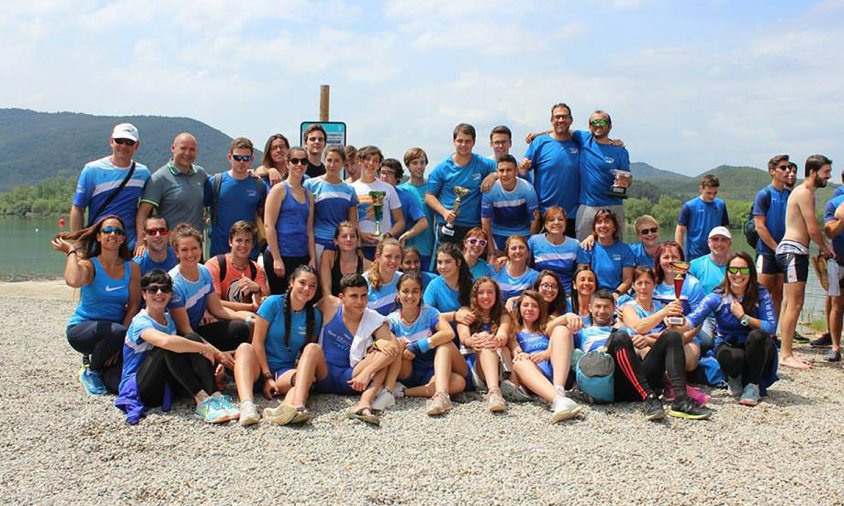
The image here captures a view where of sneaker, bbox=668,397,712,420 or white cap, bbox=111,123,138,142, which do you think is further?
white cap, bbox=111,123,138,142

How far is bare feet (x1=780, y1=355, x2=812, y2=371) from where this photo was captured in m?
7.50

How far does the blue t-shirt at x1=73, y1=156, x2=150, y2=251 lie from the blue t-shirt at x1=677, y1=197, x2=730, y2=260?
6465mm

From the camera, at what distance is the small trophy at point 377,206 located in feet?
25.2

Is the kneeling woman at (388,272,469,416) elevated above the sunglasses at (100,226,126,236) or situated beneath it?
situated beneath

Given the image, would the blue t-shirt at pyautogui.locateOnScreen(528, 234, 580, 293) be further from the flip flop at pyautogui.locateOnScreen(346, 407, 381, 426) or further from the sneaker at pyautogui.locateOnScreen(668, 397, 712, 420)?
the flip flop at pyautogui.locateOnScreen(346, 407, 381, 426)

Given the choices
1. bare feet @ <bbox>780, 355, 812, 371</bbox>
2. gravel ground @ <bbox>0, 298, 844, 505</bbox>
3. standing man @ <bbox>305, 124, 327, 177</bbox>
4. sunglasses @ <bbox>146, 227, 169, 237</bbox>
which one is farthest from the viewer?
standing man @ <bbox>305, 124, 327, 177</bbox>

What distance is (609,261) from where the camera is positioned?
276 inches

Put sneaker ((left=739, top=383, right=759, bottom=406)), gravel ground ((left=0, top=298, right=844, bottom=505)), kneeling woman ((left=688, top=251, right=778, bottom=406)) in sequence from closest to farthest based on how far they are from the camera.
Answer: gravel ground ((left=0, top=298, right=844, bottom=505))
sneaker ((left=739, top=383, right=759, bottom=406))
kneeling woman ((left=688, top=251, right=778, bottom=406))

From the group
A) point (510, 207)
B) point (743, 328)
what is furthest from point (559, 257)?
point (743, 328)

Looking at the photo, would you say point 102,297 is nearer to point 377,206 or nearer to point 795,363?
point 377,206

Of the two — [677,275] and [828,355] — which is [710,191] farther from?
[677,275]

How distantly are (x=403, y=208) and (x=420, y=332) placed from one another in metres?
2.33

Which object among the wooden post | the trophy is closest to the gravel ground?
the trophy

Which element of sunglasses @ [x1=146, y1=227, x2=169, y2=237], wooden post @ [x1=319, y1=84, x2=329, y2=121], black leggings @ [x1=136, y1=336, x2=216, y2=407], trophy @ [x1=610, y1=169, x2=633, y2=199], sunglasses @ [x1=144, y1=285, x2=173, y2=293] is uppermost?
wooden post @ [x1=319, y1=84, x2=329, y2=121]
